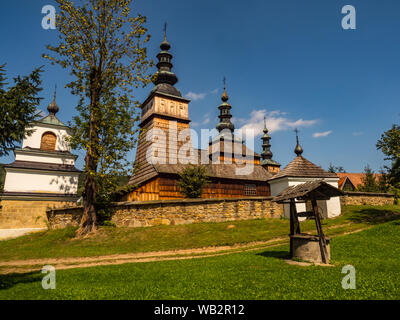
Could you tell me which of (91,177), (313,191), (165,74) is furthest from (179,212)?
(165,74)

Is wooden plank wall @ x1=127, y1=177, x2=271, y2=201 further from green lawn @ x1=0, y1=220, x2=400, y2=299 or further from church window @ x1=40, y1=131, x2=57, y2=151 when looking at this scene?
green lawn @ x1=0, y1=220, x2=400, y2=299

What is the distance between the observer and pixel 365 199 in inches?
965

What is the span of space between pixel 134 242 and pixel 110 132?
8.27 meters

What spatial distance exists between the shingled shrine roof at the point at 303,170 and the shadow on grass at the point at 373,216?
3.69 m

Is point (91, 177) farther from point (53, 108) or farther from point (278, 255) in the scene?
point (53, 108)

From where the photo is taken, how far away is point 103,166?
57.4 ft

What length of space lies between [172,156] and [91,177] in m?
13.7

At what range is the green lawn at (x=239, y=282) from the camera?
17.1 ft

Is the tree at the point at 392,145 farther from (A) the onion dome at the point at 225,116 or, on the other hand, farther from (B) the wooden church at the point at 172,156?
(A) the onion dome at the point at 225,116

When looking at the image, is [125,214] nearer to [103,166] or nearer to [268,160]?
[103,166]

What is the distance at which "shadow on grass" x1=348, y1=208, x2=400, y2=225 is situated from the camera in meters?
17.3

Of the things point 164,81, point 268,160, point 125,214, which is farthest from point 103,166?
point 268,160

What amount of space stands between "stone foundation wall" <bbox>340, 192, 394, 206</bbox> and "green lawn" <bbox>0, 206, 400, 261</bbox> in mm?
4191

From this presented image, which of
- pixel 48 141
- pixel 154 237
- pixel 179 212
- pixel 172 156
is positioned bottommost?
pixel 154 237
